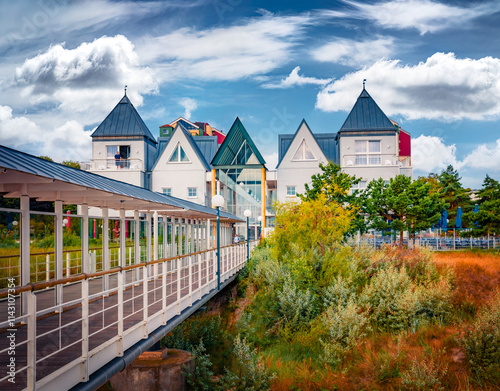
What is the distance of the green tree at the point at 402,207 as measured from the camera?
1313 inches

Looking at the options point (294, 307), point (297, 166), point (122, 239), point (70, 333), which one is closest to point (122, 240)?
point (122, 239)

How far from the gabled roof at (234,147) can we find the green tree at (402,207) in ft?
34.1

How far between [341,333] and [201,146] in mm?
34830

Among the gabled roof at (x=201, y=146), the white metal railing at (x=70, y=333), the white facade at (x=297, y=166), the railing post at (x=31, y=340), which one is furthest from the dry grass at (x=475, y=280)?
the gabled roof at (x=201, y=146)

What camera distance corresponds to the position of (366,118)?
41594 millimetres

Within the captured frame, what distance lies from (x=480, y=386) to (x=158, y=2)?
2618cm

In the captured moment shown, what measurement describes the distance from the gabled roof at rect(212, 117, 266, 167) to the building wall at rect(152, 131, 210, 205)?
6.87ft

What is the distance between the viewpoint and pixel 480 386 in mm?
10898

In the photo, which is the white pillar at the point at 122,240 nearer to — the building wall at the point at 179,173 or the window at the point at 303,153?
the building wall at the point at 179,173

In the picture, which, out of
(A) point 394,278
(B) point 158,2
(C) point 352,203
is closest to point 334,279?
(A) point 394,278

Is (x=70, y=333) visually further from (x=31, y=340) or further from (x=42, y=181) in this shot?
(x=31, y=340)

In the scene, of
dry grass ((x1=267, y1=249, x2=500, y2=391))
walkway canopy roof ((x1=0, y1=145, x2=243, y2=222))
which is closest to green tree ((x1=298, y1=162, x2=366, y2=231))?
dry grass ((x1=267, y1=249, x2=500, y2=391))

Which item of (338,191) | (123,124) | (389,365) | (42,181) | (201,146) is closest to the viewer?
(42,181)

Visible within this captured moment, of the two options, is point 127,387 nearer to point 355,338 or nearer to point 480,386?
point 355,338
